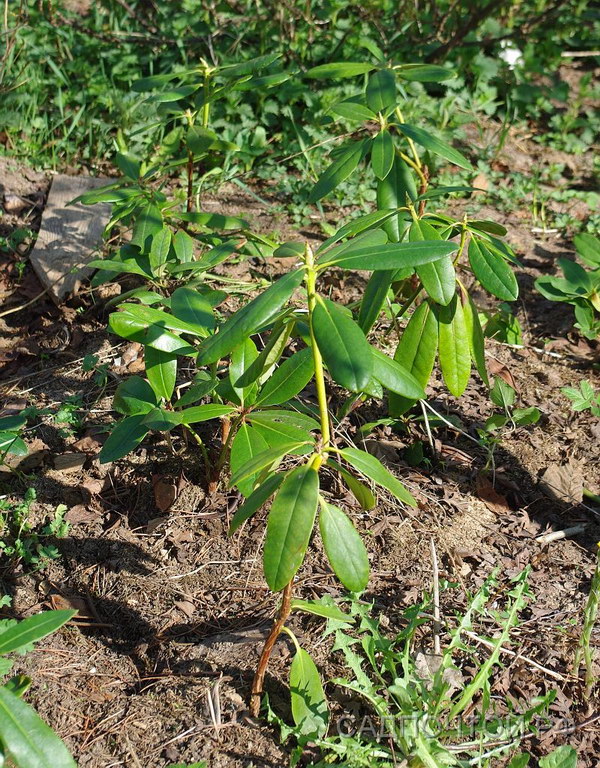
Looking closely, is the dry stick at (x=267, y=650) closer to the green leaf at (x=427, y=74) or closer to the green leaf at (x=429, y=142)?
the green leaf at (x=429, y=142)

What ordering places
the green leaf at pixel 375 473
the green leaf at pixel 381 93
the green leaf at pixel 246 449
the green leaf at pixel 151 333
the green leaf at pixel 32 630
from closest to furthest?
the green leaf at pixel 32 630 < the green leaf at pixel 375 473 < the green leaf at pixel 246 449 < the green leaf at pixel 151 333 < the green leaf at pixel 381 93

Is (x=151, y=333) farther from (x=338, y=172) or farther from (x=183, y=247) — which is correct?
(x=338, y=172)

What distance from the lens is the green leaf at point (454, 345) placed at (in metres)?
2.27

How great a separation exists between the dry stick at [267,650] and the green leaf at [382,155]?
1.29m

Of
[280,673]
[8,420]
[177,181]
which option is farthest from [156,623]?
[177,181]

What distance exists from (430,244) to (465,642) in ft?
3.53

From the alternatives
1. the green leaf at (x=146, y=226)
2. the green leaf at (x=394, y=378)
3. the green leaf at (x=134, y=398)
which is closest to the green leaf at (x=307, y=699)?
the green leaf at (x=394, y=378)

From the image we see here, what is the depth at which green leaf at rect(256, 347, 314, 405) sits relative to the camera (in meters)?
2.02

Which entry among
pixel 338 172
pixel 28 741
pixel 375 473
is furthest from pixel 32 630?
pixel 338 172

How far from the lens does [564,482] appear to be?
255cm

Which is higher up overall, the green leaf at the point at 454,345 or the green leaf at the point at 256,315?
the green leaf at the point at 256,315

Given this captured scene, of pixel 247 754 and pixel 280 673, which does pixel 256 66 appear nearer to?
pixel 280 673

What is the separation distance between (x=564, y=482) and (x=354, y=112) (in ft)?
4.50

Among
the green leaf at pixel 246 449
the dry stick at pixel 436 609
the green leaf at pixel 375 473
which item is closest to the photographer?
the green leaf at pixel 375 473
